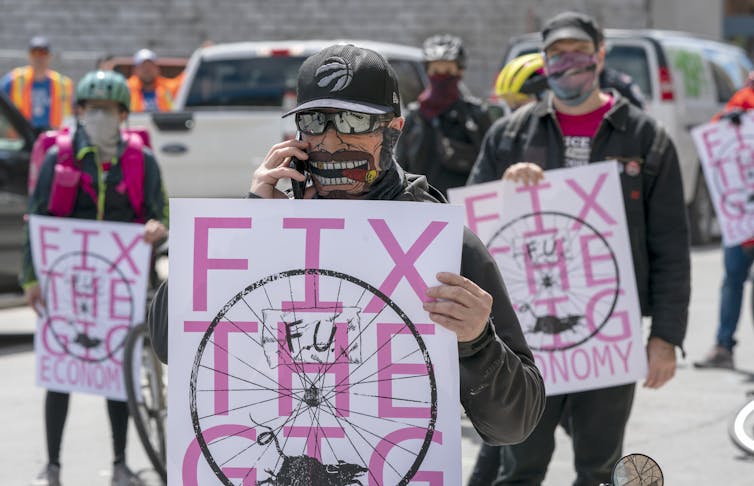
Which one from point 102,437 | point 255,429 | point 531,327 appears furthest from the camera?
point 102,437

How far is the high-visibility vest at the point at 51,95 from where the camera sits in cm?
1507

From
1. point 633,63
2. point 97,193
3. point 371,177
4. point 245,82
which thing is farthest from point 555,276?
point 633,63

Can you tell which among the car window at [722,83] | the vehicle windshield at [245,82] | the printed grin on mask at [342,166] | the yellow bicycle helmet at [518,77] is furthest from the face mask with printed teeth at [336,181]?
the car window at [722,83]

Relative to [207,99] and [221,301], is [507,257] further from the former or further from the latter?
[207,99]

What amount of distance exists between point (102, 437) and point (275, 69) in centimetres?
550

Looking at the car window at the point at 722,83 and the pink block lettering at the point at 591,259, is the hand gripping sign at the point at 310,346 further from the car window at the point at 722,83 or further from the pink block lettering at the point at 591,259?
the car window at the point at 722,83

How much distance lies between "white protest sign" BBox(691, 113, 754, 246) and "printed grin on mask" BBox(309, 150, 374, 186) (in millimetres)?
6002

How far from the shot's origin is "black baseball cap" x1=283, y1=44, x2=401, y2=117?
295 cm

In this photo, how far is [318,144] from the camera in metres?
2.99

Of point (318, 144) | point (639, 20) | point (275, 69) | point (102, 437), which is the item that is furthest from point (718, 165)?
point (639, 20)

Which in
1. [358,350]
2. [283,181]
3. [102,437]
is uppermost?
[283,181]

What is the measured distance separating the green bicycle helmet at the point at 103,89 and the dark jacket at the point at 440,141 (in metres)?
1.77

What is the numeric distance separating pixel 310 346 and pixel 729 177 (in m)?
6.23

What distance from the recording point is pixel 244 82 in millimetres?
12578
